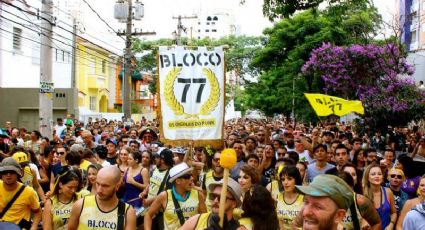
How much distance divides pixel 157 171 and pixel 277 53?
25.8 metres

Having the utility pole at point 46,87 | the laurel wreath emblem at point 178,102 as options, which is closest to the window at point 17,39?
the utility pole at point 46,87

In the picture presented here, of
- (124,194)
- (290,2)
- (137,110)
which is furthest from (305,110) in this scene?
(137,110)

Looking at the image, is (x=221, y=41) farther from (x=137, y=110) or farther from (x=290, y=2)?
(x=290, y=2)

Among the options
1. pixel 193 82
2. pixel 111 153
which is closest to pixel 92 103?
pixel 111 153

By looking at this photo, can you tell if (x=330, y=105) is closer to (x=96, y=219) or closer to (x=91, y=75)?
(x=96, y=219)

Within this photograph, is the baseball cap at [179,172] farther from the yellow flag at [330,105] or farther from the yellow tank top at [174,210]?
the yellow flag at [330,105]

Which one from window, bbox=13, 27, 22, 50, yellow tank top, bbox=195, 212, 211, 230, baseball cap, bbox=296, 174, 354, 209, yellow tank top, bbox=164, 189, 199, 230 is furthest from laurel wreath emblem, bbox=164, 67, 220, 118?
window, bbox=13, 27, 22, 50

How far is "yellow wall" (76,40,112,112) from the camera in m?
44.0

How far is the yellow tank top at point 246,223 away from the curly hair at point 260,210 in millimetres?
25

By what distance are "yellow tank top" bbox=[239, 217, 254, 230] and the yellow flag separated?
1284 cm

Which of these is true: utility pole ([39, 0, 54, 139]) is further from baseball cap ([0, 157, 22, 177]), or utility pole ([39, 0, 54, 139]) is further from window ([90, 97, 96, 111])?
window ([90, 97, 96, 111])

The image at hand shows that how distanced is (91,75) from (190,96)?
130 ft

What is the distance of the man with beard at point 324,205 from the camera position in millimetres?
3387

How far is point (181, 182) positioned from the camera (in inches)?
248
